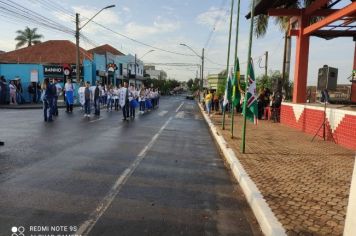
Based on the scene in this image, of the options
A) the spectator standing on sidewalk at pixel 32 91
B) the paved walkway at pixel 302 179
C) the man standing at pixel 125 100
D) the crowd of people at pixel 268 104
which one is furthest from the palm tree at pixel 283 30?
the spectator standing on sidewalk at pixel 32 91

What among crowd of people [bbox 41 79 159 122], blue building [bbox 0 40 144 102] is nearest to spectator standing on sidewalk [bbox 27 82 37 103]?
blue building [bbox 0 40 144 102]

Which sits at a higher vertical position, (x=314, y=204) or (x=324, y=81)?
(x=324, y=81)

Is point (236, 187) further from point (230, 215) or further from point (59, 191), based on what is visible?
point (59, 191)

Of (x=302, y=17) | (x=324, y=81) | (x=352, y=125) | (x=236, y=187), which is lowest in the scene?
(x=236, y=187)

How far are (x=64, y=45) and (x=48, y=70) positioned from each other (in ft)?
54.7

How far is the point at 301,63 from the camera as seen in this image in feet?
57.9

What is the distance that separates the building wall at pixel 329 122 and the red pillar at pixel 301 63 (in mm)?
676

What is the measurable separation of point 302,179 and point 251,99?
3.62 metres

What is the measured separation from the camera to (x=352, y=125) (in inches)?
444

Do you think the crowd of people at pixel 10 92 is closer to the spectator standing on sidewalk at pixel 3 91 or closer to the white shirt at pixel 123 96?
the spectator standing on sidewalk at pixel 3 91

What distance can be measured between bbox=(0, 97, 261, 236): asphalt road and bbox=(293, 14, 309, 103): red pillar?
28.5ft

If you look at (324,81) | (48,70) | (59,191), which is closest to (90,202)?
(59,191)

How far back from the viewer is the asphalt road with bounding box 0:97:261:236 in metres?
4.66

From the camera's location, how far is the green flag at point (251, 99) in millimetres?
10041
